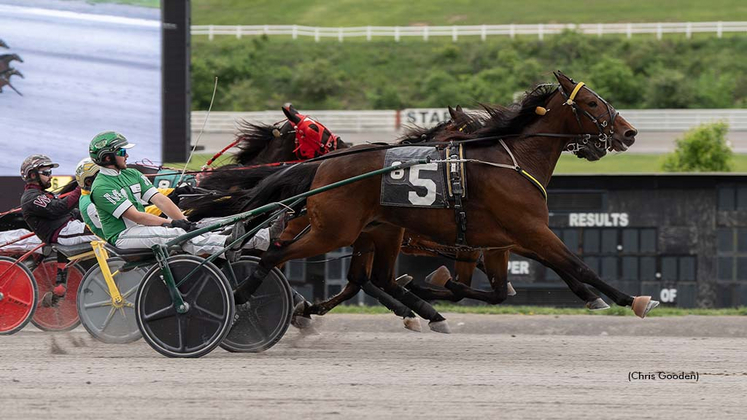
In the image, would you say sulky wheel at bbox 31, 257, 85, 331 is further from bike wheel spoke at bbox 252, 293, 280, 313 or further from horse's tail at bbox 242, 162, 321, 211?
bike wheel spoke at bbox 252, 293, 280, 313

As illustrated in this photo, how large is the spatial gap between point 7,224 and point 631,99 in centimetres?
2176

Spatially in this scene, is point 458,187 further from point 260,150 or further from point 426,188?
point 260,150

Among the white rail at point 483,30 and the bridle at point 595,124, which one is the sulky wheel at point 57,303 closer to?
the bridle at point 595,124

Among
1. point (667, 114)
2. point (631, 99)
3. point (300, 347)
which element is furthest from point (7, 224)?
point (631, 99)

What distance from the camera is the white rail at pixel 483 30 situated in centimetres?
3444

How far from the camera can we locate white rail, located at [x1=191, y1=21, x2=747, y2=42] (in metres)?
34.4

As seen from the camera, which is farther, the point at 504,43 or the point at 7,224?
the point at 504,43

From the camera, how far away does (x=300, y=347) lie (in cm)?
873

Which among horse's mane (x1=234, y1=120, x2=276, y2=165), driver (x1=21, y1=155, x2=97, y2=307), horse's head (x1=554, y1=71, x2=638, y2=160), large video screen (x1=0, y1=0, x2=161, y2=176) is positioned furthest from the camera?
large video screen (x1=0, y1=0, x2=161, y2=176)

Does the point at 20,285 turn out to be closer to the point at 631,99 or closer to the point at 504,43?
the point at 631,99

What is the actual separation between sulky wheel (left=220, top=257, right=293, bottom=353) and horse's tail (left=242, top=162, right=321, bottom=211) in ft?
2.36

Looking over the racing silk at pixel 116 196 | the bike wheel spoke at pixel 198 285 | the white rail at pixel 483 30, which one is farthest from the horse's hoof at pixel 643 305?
the white rail at pixel 483 30

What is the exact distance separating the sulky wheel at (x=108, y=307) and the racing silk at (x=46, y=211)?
1.26 metres

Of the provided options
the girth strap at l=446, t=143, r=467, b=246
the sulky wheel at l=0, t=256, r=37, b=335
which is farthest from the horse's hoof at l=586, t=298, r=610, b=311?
the sulky wheel at l=0, t=256, r=37, b=335
